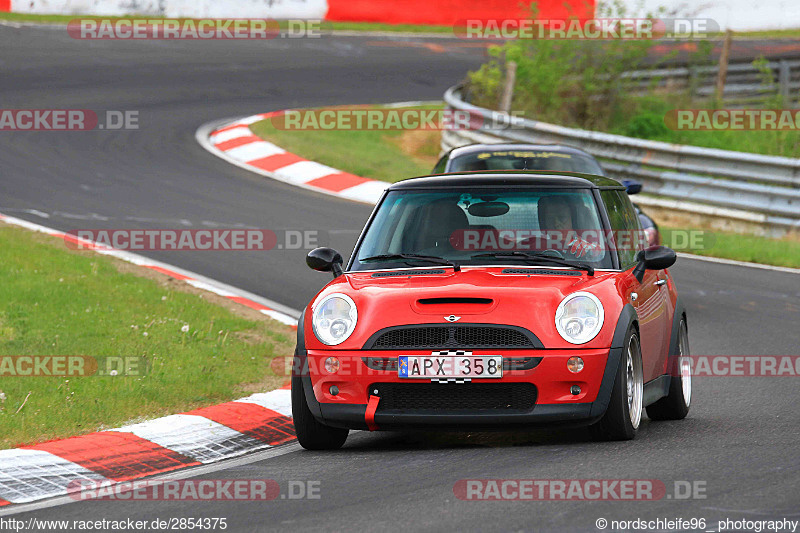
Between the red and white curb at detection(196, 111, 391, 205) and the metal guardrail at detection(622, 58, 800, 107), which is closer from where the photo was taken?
the red and white curb at detection(196, 111, 391, 205)

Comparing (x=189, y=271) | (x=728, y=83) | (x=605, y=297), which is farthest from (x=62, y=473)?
(x=728, y=83)

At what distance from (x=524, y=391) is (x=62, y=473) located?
2371 millimetres

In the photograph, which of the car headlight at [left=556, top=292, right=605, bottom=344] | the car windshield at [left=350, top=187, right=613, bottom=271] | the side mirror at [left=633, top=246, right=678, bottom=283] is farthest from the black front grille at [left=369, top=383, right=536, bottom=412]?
the side mirror at [left=633, top=246, right=678, bottom=283]

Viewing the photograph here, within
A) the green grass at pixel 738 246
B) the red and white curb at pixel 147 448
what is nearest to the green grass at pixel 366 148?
the green grass at pixel 738 246

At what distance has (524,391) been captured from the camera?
6391 mm

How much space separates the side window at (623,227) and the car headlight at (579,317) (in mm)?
829

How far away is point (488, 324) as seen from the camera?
635cm

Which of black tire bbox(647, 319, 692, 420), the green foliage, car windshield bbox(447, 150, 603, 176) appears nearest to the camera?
black tire bbox(647, 319, 692, 420)

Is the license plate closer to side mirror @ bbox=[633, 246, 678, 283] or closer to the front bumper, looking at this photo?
the front bumper

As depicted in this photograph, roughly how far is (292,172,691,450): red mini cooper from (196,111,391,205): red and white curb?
10.3 m

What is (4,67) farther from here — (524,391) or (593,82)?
(524,391)

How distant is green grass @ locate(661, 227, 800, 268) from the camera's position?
1484cm

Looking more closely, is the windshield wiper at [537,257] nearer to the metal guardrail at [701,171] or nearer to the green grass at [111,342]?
the green grass at [111,342]

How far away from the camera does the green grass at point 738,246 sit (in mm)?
14836
